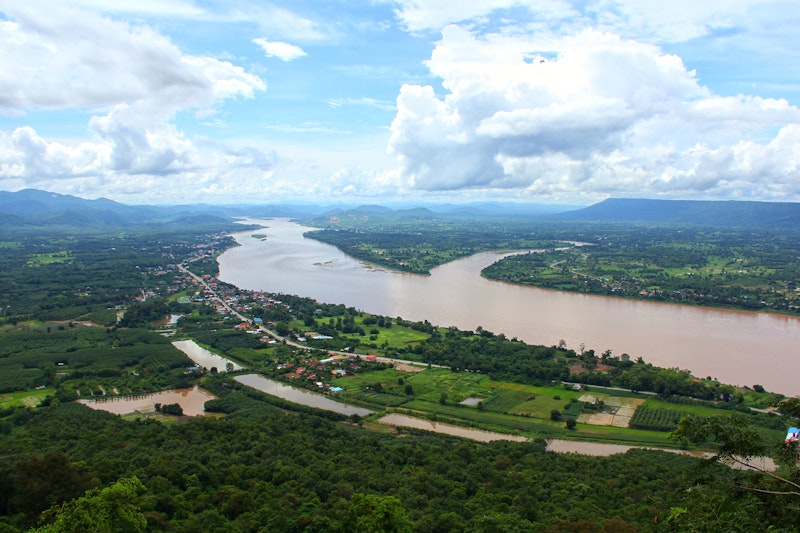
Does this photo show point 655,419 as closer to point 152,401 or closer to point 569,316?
point 569,316

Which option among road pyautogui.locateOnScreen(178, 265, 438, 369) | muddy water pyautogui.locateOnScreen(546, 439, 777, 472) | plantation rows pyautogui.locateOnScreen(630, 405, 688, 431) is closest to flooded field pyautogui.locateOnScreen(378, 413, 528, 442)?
muddy water pyautogui.locateOnScreen(546, 439, 777, 472)

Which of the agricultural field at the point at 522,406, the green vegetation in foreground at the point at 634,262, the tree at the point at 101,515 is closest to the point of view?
the tree at the point at 101,515

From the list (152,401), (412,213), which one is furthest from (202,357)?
(412,213)

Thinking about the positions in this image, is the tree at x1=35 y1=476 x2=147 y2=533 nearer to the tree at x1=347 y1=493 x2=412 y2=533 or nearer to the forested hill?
the tree at x1=347 y1=493 x2=412 y2=533

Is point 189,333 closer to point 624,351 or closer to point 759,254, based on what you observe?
point 624,351

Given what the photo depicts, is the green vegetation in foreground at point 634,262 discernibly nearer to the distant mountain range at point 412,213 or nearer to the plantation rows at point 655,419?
the plantation rows at point 655,419

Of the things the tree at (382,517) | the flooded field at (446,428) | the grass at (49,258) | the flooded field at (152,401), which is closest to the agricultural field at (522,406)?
the flooded field at (446,428)

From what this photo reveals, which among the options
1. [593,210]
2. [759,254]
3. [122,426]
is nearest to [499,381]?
[122,426]
